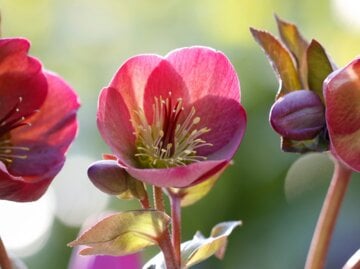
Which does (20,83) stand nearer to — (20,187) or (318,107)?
(20,187)

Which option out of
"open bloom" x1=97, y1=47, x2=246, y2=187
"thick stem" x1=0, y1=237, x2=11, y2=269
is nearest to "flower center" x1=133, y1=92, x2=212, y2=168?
"open bloom" x1=97, y1=47, x2=246, y2=187

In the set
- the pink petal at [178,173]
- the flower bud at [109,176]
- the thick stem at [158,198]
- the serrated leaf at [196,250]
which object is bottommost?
the serrated leaf at [196,250]

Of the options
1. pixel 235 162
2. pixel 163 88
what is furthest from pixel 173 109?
pixel 235 162

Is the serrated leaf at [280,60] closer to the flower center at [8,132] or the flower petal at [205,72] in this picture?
the flower petal at [205,72]

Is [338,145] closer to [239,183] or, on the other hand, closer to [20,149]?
[20,149]

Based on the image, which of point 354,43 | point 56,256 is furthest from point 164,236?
point 354,43

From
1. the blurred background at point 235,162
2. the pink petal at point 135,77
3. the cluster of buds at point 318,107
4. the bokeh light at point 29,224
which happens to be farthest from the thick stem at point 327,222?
the bokeh light at point 29,224

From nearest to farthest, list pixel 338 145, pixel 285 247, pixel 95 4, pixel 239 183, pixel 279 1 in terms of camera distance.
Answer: pixel 338 145 < pixel 285 247 < pixel 239 183 < pixel 279 1 < pixel 95 4
